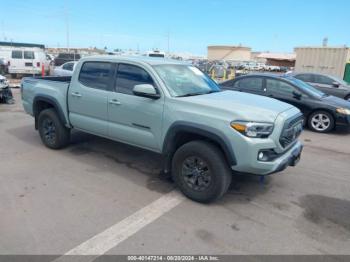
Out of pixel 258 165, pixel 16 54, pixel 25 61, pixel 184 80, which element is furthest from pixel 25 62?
pixel 258 165

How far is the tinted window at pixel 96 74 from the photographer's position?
478 cm

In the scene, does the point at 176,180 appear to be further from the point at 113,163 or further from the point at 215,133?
the point at 113,163

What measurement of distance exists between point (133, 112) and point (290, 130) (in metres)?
2.17

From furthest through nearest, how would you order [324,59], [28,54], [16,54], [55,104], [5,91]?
[28,54] → [16,54] → [324,59] → [5,91] → [55,104]

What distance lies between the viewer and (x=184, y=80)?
454cm

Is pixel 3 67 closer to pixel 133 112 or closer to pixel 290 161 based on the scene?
pixel 133 112

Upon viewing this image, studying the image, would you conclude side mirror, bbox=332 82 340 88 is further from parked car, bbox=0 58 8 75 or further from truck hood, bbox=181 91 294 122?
parked car, bbox=0 58 8 75

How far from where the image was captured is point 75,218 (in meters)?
3.43

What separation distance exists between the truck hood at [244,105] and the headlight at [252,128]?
63 millimetres

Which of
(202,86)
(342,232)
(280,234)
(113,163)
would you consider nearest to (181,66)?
(202,86)

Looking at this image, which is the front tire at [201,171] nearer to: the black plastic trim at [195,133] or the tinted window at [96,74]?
the black plastic trim at [195,133]

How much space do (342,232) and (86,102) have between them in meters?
4.06

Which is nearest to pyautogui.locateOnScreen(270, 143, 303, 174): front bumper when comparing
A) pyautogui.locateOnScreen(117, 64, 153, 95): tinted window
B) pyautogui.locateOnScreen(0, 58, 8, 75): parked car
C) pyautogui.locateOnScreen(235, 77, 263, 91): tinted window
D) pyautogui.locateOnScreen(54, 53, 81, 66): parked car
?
pyautogui.locateOnScreen(117, 64, 153, 95): tinted window

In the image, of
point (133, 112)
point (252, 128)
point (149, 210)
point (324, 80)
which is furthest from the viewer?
point (324, 80)
